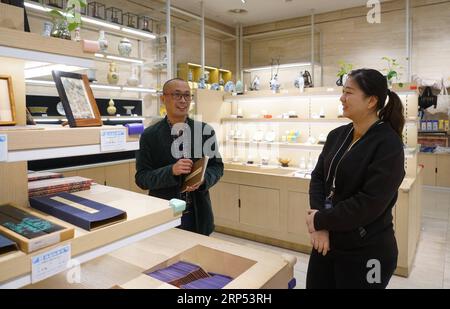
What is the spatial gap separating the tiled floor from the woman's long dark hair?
6.07 ft

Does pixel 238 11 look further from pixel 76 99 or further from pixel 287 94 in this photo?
pixel 76 99

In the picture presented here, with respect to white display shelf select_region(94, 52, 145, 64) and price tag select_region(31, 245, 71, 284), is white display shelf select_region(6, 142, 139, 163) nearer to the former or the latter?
price tag select_region(31, 245, 71, 284)

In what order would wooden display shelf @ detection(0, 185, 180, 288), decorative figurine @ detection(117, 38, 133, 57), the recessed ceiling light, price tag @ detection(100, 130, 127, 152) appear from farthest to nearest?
1. the recessed ceiling light
2. decorative figurine @ detection(117, 38, 133, 57)
3. price tag @ detection(100, 130, 127, 152)
4. wooden display shelf @ detection(0, 185, 180, 288)

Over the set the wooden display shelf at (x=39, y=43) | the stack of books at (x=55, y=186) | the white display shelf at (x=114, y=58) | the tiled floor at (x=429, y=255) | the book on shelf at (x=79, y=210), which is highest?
the white display shelf at (x=114, y=58)

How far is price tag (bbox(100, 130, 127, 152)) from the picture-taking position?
1045 mm

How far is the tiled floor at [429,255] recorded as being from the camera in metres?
2.98

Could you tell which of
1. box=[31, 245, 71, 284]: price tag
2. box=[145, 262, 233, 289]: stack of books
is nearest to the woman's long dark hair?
box=[145, 262, 233, 289]: stack of books

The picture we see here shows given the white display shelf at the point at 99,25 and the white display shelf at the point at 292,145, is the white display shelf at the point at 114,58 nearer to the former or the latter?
the white display shelf at the point at 99,25

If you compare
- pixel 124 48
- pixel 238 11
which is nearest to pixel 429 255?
pixel 124 48

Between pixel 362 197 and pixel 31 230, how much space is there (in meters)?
1.24

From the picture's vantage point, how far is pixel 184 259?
146cm

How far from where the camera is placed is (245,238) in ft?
13.6

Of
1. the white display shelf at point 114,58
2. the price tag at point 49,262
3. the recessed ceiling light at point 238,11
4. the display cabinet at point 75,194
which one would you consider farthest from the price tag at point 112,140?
the recessed ceiling light at point 238,11

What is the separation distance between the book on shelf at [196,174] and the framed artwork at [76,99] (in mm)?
709
